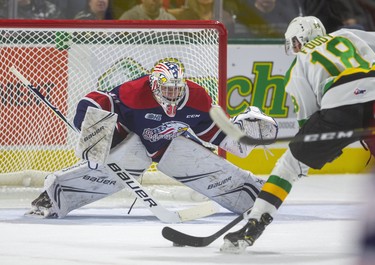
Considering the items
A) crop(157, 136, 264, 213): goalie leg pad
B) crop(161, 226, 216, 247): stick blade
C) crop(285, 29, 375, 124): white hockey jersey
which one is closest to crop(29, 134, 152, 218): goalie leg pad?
crop(157, 136, 264, 213): goalie leg pad

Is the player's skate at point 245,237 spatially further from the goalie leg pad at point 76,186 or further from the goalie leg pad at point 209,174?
the goalie leg pad at point 76,186

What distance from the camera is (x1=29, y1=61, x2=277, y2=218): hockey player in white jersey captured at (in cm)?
488

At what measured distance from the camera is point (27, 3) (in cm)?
705

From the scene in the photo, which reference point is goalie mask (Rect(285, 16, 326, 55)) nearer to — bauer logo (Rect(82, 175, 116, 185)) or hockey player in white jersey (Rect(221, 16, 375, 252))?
hockey player in white jersey (Rect(221, 16, 375, 252))

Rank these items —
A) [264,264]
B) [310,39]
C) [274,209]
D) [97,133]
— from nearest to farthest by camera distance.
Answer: [264,264]
[274,209]
[310,39]
[97,133]

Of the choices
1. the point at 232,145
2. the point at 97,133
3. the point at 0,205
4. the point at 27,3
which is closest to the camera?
the point at 97,133

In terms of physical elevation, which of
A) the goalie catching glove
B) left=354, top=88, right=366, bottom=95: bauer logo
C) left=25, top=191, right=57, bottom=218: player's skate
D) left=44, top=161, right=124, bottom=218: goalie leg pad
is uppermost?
left=354, top=88, right=366, bottom=95: bauer logo

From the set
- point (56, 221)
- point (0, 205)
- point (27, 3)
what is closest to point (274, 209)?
point (56, 221)

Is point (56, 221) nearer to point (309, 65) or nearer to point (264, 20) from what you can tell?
point (309, 65)

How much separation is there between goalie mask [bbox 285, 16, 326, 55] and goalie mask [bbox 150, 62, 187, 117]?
56 centimetres

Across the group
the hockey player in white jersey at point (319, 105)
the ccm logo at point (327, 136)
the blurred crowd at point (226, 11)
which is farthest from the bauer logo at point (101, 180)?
the blurred crowd at point (226, 11)

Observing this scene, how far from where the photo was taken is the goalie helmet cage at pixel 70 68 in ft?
19.6

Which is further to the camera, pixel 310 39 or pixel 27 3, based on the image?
pixel 27 3

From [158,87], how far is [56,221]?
0.81 meters
